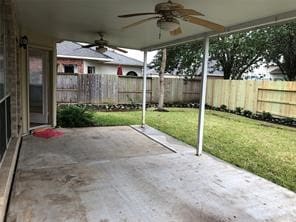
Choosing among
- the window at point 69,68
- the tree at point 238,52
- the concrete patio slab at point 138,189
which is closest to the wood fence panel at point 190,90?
the tree at point 238,52

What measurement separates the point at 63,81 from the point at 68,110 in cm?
449

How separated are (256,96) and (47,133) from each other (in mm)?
8270

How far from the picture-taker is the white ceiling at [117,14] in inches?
133

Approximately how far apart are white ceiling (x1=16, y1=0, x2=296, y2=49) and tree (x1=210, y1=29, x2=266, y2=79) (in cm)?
796

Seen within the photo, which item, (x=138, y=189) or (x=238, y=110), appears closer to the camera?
(x=138, y=189)

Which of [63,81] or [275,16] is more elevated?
[275,16]

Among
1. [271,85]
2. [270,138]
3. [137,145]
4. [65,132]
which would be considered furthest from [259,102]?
[65,132]

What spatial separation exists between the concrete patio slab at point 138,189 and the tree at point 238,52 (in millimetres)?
9405

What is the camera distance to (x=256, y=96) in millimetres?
10688

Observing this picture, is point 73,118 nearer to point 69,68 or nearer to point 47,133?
point 47,133

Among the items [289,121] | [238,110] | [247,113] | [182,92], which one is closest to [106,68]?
[182,92]

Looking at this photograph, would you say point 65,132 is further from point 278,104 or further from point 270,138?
point 278,104

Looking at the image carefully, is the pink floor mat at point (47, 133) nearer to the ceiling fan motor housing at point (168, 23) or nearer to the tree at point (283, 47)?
the ceiling fan motor housing at point (168, 23)

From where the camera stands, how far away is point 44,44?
6.52 m
